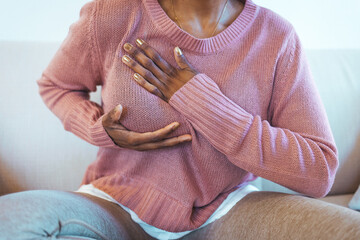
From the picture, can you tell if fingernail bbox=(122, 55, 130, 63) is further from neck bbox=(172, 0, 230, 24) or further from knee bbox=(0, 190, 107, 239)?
knee bbox=(0, 190, 107, 239)

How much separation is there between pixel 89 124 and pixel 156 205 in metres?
0.26


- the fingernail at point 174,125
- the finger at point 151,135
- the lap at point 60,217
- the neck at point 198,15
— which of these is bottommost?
the lap at point 60,217

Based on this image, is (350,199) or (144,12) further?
(350,199)

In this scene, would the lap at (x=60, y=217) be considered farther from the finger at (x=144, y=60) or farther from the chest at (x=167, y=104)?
the finger at (x=144, y=60)

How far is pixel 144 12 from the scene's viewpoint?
82 centimetres

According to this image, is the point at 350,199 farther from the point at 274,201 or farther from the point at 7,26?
the point at 7,26

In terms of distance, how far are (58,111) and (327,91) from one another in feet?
→ 3.08

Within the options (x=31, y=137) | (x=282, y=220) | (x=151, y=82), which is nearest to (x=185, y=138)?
(x=151, y=82)

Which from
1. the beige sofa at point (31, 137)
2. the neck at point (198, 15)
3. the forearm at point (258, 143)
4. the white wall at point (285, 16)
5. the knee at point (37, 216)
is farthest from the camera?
the white wall at point (285, 16)

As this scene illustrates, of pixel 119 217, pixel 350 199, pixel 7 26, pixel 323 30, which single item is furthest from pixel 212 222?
pixel 323 30

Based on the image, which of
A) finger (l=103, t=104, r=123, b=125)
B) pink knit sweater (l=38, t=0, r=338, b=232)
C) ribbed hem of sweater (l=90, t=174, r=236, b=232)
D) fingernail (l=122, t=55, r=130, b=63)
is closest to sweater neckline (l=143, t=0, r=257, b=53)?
pink knit sweater (l=38, t=0, r=338, b=232)

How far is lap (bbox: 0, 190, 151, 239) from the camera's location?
57 centimetres

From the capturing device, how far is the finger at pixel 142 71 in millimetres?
798

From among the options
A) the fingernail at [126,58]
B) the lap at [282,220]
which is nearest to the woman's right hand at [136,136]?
the fingernail at [126,58]
